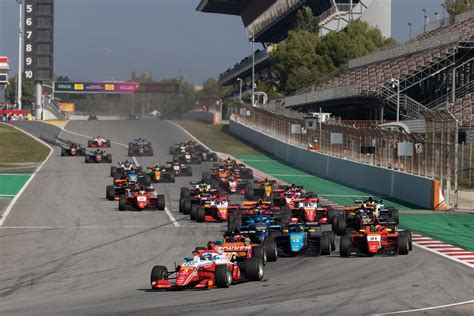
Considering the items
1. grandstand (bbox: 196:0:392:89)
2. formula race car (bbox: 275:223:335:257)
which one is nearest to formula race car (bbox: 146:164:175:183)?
formula race car (bbox: 275:223:335:257)

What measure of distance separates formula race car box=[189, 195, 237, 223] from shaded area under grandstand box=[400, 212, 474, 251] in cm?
590

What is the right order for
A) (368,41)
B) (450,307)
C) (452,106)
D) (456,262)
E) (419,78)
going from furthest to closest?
(368,41) → (419,78) → (452,106) → (456,262) → (450,307)

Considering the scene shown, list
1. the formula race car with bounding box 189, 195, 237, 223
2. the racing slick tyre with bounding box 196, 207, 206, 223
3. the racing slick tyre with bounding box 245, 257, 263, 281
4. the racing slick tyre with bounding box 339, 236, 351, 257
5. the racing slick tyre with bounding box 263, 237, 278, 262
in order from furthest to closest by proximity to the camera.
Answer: the racing slick tyre with bounding box 196, 207, 206, 223, the formula race car with bounding box 189, 195, 237, 223, the racing slick tyre with bounding box 339, 236, 351, 257, the racing slick tyre with bounding box 263, 237, 278, 262, the racing slick tyre with bounding box 245, 257, 263, 281

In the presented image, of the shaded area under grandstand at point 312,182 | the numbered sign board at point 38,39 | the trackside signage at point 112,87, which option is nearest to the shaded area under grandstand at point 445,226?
the shaded area under grandstand at point 312,182

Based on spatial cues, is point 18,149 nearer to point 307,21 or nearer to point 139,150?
point 139,150

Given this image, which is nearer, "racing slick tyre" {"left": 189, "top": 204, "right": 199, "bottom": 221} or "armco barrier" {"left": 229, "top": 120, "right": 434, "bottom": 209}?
"racing slick tyre" {"left": 189, "top": 204, "right": 199, "bottom": 221}

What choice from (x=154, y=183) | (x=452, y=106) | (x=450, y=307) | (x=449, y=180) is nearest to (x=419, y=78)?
(x=452, y=106)

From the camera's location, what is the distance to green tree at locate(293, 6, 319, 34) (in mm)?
112019

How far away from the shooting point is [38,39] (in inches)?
4331

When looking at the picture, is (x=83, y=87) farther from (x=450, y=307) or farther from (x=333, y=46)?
(x=450, y=307)

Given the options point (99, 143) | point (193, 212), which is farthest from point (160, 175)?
point (99, 143)

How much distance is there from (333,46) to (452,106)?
46396 millimetres

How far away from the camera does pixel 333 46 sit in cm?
10569

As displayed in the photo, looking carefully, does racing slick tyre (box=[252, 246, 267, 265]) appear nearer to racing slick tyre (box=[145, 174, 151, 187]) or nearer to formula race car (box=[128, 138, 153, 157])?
racing slick tyre (box=[145, 174, 151, 187])
